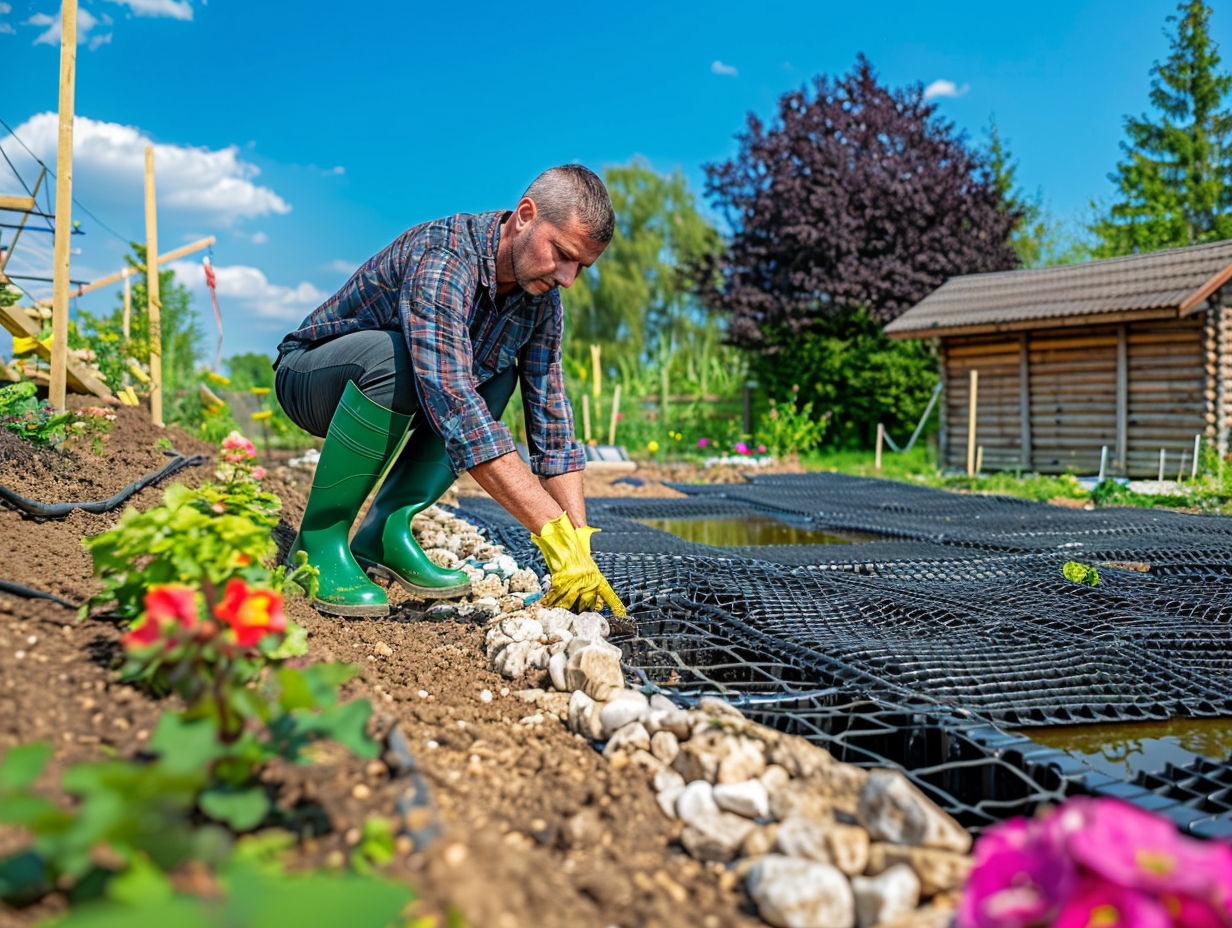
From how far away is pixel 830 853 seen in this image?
884 millimetres

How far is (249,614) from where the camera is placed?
3.05ft

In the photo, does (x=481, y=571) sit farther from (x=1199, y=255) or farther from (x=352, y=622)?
(x=1199, y=255)

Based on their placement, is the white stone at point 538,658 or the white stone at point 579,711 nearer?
the white stone at point 579,711

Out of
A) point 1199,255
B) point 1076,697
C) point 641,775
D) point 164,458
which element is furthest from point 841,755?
point 1199,255

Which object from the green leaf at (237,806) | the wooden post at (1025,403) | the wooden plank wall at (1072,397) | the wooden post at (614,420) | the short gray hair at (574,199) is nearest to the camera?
the green leaf at (237,806)

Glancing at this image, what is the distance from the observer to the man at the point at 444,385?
A: 1.89m

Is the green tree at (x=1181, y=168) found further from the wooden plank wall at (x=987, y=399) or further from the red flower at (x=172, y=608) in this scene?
the red flower at (x=172, y=608)

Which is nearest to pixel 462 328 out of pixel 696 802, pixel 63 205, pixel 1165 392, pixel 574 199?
pixel 574 199

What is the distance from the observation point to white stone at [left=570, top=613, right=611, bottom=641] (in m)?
1.80

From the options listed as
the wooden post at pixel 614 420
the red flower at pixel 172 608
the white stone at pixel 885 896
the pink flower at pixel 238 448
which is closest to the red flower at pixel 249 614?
the red flower at pixel 172 608

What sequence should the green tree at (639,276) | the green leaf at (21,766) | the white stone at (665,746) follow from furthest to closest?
→ the green tree at (639,276), the white stone at (665,746), the green leaf at (21,766)

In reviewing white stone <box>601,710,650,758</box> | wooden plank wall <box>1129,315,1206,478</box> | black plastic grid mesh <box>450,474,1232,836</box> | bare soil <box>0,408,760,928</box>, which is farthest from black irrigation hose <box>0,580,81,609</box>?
wooden plank wall <box>1129,315,1206,478</box>

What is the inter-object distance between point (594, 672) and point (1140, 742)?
1041mm

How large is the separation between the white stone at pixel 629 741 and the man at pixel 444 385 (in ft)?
2.36
